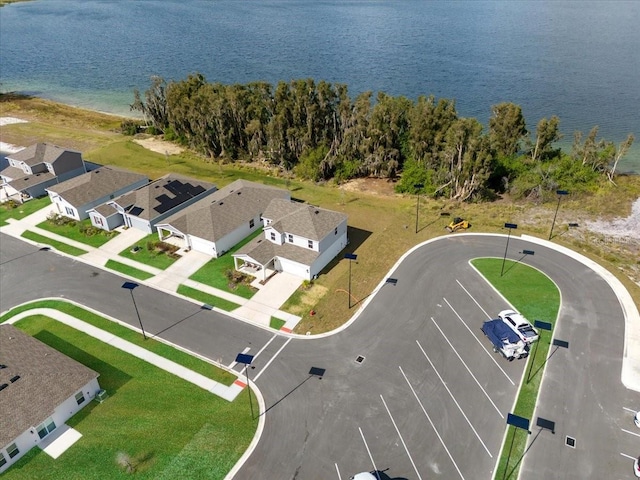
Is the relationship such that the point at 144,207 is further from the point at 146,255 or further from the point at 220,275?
the point at 220,275

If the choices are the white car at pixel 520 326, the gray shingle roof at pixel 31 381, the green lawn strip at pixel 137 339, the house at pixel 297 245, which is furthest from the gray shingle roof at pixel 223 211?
the white car at pixel 520 326

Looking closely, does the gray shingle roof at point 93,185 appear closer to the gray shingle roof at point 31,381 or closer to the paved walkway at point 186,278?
the paved walkway at point 186,278

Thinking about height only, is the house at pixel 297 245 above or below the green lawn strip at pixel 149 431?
above

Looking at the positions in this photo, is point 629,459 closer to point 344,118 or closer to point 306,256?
point 306,256

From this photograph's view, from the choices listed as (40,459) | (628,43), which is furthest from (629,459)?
(628,43)

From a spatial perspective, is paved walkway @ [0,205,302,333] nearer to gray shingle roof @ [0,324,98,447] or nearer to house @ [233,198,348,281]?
house @ [233,198,348,281]

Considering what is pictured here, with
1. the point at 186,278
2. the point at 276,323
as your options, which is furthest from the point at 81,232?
the point at 276,323
